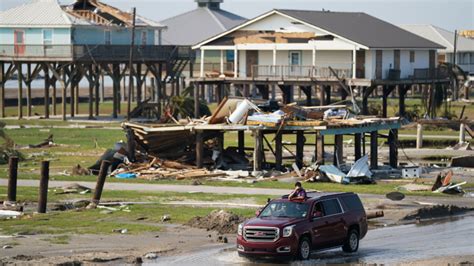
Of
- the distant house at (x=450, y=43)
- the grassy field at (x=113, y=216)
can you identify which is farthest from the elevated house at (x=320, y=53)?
the distant house at (x=450, y=43)

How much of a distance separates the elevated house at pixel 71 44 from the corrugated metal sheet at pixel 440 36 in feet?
144

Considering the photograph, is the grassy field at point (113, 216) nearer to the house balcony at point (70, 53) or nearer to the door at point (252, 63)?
the door at point (252, 63)

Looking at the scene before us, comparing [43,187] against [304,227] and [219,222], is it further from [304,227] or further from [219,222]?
[304,227]

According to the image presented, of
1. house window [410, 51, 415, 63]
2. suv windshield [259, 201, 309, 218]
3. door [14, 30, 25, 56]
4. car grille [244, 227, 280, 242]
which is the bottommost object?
car grille [244, 227, 280, 242]

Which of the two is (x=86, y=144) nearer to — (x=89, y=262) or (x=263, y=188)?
(x=263, y=188)

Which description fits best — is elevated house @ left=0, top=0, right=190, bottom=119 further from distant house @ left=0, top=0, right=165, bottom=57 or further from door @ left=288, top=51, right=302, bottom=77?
door @ left=288, top=51, right=302, bottom=77

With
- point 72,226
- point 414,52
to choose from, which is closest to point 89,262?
point 72,226

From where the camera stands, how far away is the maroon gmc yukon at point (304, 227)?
31.5 metres

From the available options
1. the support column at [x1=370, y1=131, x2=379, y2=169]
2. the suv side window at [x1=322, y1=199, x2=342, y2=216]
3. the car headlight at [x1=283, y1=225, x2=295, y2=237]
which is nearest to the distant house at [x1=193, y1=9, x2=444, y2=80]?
the support column at [x1=370, y1=131, x2=379, y2=169]

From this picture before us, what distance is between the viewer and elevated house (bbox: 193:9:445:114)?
82.1 metres

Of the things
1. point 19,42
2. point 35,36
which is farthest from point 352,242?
point 19,42

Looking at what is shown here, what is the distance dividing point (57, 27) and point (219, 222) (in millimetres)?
58714

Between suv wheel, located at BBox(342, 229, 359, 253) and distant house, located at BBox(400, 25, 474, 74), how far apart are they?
103820 millimetres

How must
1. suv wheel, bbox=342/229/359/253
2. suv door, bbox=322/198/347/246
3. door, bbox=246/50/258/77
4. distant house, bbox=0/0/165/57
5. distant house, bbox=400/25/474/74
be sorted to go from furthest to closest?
distant house, bbox=400/25/474/74 → distant house, bbox=0/0/165/57 → door, bbox=246/50/258/77 → suv wheel, bbox=342/229/359/253 → suv door, bbox=322/198/347/246
